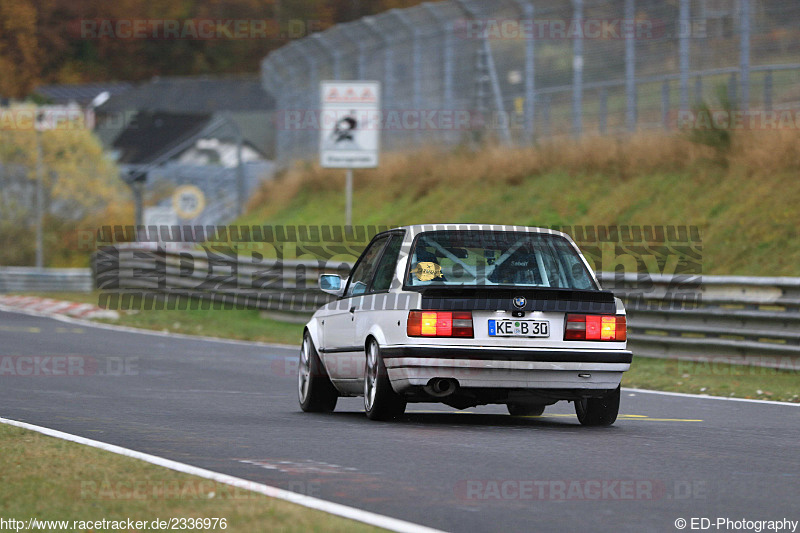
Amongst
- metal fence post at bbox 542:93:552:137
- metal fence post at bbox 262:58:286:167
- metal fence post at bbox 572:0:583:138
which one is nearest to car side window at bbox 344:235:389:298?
metal fence post at bbox 572:0:583:138

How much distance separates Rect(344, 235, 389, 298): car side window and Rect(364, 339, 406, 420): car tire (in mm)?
833

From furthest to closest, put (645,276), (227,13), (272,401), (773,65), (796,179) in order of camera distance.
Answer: (227,13) → (773,65) → (796,179) → (645,276) → (272,401)

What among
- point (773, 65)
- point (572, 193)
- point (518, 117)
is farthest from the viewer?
point (518, 117)

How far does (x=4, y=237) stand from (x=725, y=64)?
46512mm

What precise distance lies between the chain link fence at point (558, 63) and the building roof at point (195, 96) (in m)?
65.5

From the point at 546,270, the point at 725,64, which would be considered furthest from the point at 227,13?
the point at 546,270

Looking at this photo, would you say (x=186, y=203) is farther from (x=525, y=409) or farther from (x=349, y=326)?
(x=349, y=326)

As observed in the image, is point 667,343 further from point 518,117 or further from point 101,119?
point 101,119

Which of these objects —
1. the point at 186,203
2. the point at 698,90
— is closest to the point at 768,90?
the point at 698,90

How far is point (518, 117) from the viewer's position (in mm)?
30609

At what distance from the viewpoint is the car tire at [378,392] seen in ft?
35.0

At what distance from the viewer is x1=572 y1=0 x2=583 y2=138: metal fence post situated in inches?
1076

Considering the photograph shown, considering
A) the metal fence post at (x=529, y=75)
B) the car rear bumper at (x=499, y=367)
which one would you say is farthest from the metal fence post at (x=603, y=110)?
the car rear bumper at (x=499, y=367)

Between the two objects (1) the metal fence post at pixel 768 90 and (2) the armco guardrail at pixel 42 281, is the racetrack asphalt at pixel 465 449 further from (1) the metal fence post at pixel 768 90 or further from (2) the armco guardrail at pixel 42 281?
(2) the armco guardrail at pixel 42 281
